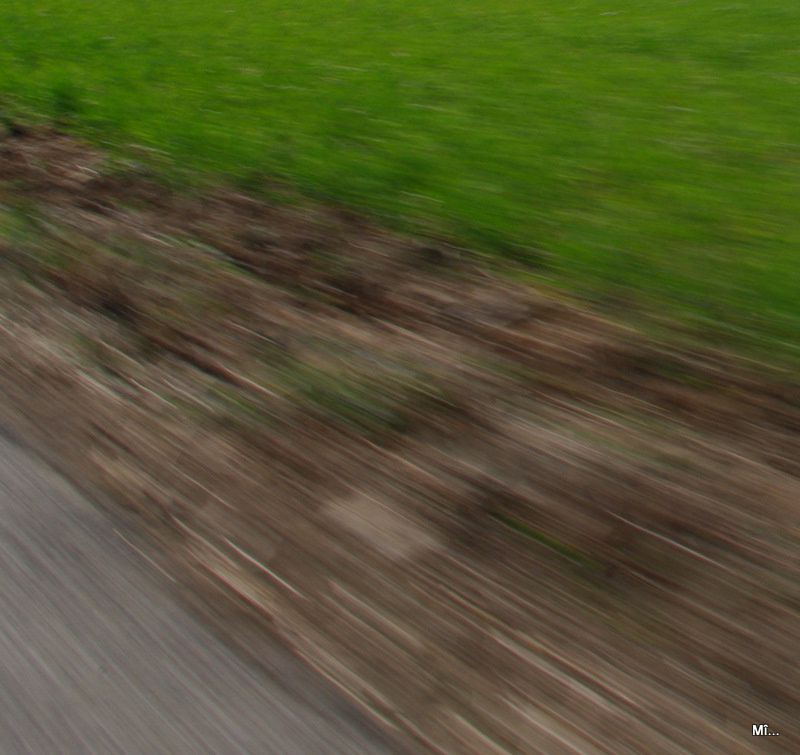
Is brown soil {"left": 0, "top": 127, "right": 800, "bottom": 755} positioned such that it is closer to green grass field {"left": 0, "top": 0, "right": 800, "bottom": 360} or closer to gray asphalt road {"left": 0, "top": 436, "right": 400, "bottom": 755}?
gray asphalt road {"left": 0, "top": 436, "right": 400, "bottom": 755}

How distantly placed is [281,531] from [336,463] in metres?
0.25

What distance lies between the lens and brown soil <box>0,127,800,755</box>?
2.16 m

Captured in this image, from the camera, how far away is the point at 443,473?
2781mm

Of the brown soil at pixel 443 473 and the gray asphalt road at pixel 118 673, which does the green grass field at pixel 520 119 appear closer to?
the brown soil at pixel 443 473

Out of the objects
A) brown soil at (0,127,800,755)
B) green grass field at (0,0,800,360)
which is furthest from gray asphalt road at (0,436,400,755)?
green grass field at (0,0,800,360)

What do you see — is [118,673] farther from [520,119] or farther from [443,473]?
[520,119]

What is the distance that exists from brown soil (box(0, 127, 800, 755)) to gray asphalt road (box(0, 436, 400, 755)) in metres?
0.11

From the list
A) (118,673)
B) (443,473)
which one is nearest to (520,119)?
(443,473)

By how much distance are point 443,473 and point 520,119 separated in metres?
3.23

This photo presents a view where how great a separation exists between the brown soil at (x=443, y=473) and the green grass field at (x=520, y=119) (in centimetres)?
39

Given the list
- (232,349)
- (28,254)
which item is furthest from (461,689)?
(28,254)

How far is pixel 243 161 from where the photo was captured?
17.8 feet

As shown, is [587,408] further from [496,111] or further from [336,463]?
[496,111]

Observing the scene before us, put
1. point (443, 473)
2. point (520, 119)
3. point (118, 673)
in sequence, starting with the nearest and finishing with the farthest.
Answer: point (118, 673) → point (443, 473) → point (520, 119)
